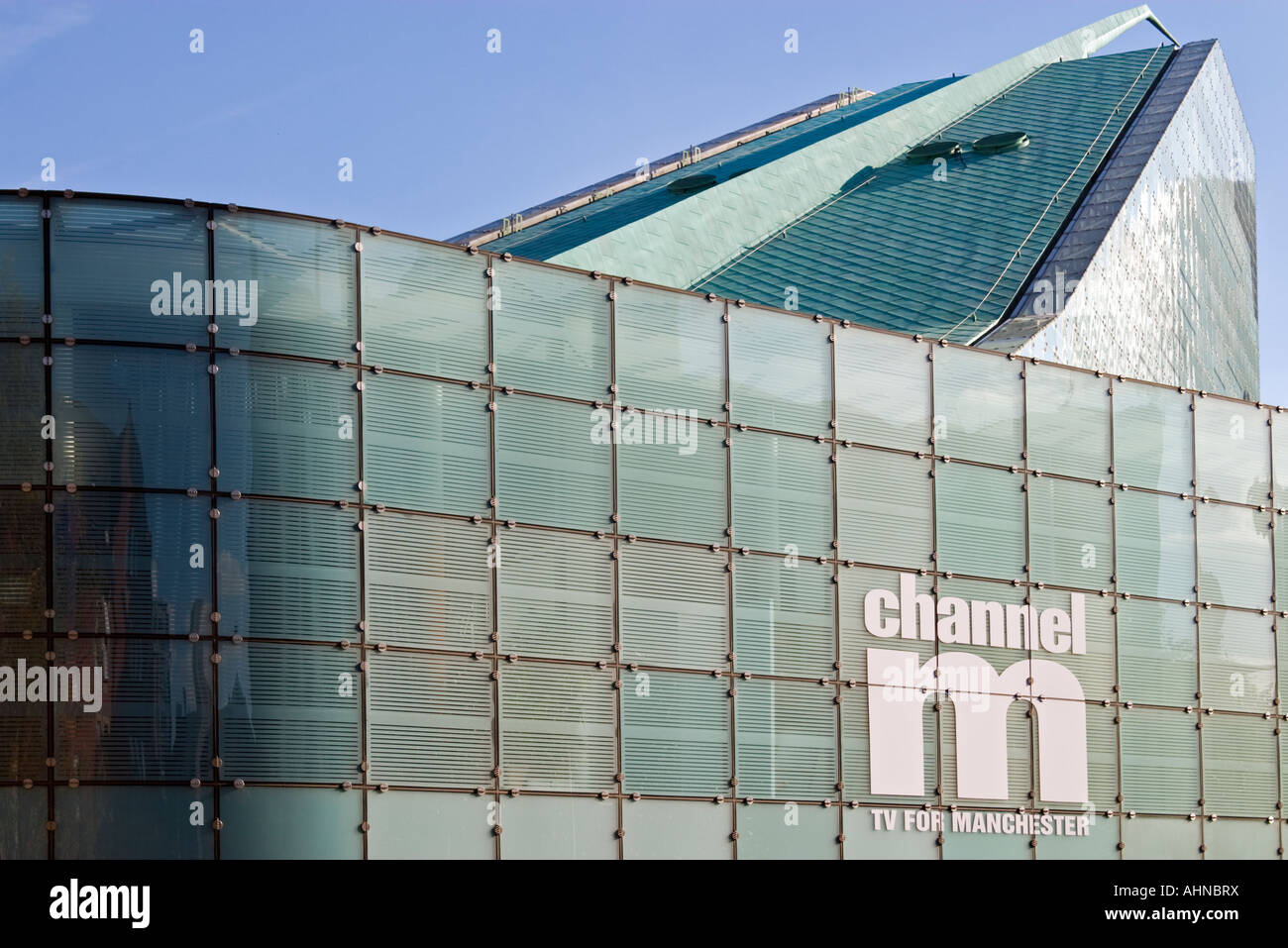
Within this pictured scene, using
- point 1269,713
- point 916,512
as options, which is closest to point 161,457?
point 916,512

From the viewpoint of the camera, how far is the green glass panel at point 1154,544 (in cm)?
2884

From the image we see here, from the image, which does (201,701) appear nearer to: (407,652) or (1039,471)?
(407,652)

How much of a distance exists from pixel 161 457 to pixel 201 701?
2.80 meters

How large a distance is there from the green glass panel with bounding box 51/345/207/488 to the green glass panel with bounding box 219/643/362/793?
221cm

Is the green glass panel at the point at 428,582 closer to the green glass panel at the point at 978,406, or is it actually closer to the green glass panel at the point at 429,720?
the green glass panel at the point at 429,720

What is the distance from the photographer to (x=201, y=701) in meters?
20.9

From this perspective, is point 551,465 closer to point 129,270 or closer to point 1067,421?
point 129,270

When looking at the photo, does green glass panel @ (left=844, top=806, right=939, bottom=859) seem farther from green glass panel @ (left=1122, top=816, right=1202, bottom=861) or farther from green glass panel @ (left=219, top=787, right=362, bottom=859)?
green glass panel @ (left=219, top=787, right=362, bottom=859)

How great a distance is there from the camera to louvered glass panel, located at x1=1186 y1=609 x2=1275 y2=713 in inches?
1158

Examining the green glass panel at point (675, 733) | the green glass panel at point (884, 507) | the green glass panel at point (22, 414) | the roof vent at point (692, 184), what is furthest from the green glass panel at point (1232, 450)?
the roof vent at point (692, 184)

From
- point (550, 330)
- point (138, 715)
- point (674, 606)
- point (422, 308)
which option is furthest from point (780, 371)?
point (138, 715)

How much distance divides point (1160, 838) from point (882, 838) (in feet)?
17.8

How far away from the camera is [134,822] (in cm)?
2045

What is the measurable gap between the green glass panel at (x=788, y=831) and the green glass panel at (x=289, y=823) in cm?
550
